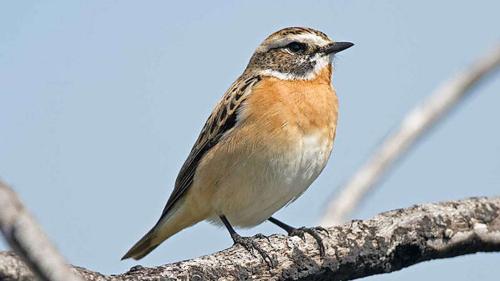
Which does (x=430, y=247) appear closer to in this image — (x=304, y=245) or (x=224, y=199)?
(x=304, y=245)

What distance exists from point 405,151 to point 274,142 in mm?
2637

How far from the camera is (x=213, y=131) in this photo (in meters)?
8.06

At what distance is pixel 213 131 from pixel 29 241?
661 centimetres

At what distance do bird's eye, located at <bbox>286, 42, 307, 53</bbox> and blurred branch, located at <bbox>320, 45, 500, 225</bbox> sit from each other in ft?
11.6

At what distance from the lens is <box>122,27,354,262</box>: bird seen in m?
7.15

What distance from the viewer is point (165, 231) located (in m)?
8.18

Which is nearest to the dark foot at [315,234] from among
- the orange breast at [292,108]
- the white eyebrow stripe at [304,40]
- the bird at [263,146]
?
the bird at [263,146]

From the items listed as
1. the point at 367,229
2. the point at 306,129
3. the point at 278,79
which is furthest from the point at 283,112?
the point at 367,229

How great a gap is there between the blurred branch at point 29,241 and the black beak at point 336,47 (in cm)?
709

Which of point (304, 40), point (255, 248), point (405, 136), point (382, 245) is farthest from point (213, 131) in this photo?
point (405, 136)

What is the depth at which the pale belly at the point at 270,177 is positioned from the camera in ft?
23.3

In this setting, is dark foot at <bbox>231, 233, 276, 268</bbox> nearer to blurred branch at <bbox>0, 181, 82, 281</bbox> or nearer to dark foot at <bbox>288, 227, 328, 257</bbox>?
dark foot at <bbox>288, 227, 328, 257</bbox>

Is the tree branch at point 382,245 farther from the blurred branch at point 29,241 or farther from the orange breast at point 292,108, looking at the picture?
the blurred branch at point 29,241

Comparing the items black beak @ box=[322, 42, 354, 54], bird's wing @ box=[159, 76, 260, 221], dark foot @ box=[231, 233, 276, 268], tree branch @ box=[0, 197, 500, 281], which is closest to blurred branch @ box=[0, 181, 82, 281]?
tree branch @ box=[0, 197, 500, 281]
